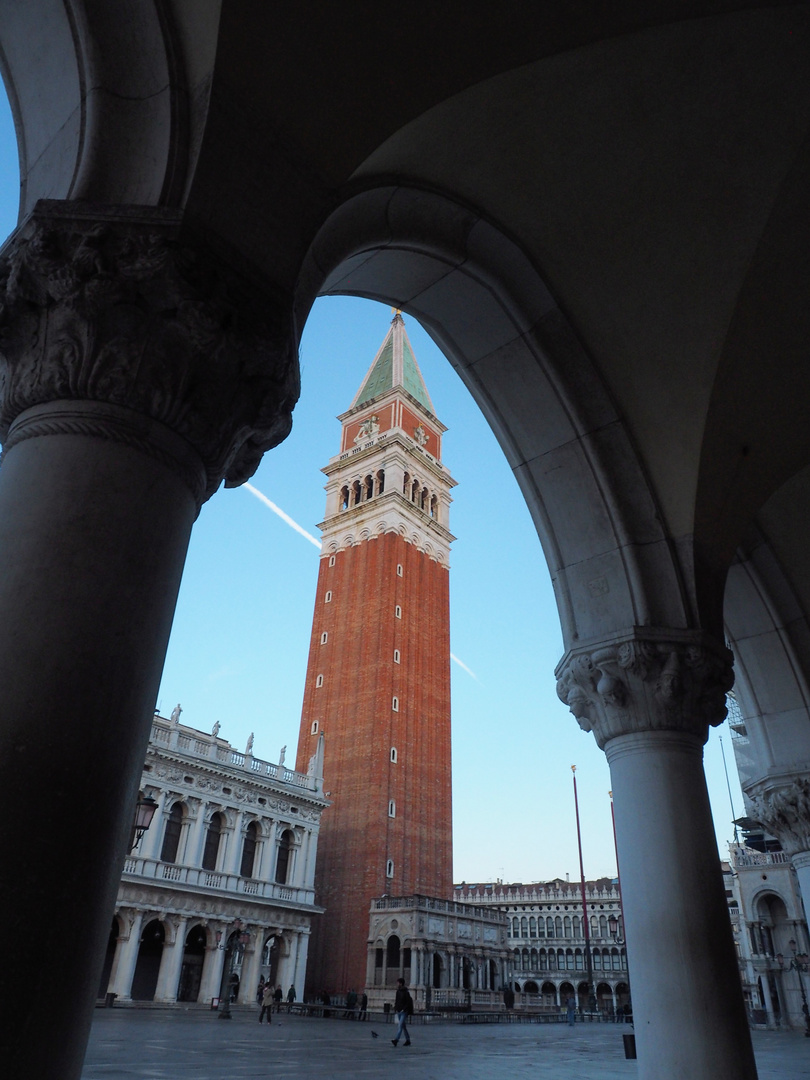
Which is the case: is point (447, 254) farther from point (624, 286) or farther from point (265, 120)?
point (265, 120)

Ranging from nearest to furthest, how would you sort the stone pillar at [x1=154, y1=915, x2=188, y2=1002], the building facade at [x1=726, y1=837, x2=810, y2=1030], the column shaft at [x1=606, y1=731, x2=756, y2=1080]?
1. the column shaft at [x1=606, y1=731, x2=756, y2=1080]
2. the building facade at [x1=726, y1=837, x2=810, y2=1030]
3. the stone pillar at [x1=154, y1=915, x2=188, y2=1002]

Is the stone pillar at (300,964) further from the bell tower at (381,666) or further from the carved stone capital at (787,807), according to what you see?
the carved stone capital at (787,807)

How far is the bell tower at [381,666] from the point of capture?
35281 millimetres

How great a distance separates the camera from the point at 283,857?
31.1 metres

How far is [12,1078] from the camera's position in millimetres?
1728

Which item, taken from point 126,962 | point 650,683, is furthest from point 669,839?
point 126,962

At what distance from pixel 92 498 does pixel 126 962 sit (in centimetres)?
2530

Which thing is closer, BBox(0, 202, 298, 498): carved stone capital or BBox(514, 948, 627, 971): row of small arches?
BBox(0, 202, 298, 498): carved stone capital

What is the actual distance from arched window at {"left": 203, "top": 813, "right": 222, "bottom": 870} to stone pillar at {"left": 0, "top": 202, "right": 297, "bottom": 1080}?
27.7m

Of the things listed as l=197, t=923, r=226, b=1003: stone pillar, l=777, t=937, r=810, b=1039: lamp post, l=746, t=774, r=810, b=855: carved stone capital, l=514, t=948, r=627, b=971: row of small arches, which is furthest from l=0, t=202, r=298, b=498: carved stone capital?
l=514, t=948, r=627, b=971: row of small arches

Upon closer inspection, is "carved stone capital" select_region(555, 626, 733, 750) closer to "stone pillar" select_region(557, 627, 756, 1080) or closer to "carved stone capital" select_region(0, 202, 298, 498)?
"stone pillar" select_region(557, 627, 756, 1080)

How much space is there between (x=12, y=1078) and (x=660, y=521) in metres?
4.84

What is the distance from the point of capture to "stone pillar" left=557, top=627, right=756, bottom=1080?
160 inches

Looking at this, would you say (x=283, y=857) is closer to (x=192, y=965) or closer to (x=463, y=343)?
(x=192, y=965)
